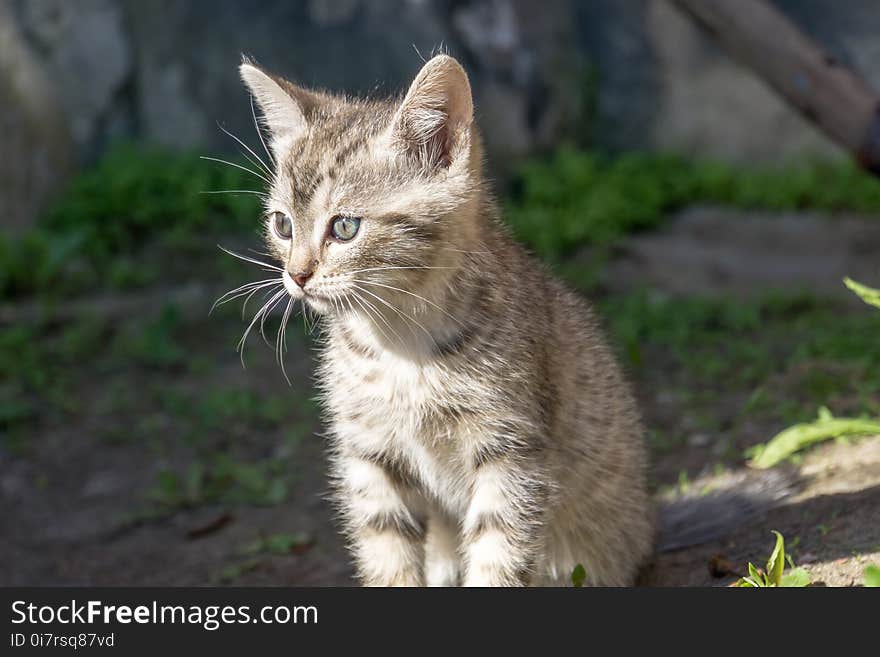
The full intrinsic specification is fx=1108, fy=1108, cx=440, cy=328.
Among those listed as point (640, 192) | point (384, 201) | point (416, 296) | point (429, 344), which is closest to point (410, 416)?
point (429, 344)

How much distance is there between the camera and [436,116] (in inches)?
131

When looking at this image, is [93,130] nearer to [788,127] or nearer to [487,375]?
[788,127]

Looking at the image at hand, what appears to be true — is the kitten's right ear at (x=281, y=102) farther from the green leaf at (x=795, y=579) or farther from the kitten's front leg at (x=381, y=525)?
the green leaf at (x=795, y=579)

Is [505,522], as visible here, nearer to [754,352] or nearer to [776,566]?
[776,566]

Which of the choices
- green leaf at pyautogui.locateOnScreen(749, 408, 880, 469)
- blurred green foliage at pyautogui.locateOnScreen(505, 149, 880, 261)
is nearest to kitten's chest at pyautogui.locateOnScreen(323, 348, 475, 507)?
green leaf at pyautogui.locateOnScreen(749, 408, 880, 469)

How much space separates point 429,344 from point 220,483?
2.38 metres

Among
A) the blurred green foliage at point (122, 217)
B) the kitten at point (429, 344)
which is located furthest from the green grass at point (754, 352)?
the blurred green foliage at point (122, 217)

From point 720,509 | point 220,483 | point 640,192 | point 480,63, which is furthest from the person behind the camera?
point 480,63

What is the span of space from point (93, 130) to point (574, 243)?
3.88 meters

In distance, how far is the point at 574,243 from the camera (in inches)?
309

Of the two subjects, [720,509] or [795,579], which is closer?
[795,579]

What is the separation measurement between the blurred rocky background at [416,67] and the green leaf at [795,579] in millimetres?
5588

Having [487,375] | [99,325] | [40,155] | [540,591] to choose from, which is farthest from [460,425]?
[40,155]

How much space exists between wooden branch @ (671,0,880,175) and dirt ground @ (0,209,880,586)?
1.41 meters
